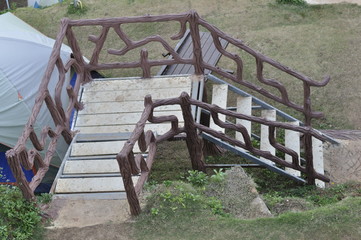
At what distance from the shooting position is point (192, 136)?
6363mm

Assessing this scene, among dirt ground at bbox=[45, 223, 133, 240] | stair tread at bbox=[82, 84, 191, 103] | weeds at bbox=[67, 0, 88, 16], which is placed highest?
weeds at bbox=[67, 0, 88, 16]

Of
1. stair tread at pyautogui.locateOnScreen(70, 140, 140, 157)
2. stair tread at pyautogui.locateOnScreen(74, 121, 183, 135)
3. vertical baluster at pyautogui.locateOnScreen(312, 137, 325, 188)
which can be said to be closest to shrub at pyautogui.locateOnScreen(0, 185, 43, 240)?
stair tread at pyautogui.locateOnScreen(70, 140, 140, 157)

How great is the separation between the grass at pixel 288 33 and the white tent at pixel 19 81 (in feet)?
6.75

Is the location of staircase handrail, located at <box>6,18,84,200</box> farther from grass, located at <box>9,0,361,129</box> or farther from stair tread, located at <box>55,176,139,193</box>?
grass, located at <box>9,0,361,129</box>

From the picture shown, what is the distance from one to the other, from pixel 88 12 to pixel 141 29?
1555 millimetres

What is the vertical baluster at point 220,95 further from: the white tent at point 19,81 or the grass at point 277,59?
the white tent at point 19,81

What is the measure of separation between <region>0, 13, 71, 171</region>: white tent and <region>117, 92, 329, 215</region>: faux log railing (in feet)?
7.50

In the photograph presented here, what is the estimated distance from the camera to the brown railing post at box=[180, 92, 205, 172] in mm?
5866

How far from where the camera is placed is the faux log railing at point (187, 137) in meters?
4.83

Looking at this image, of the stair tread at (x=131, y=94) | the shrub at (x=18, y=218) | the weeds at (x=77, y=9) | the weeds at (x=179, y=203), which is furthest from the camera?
the weeds at (x=77, y=9)

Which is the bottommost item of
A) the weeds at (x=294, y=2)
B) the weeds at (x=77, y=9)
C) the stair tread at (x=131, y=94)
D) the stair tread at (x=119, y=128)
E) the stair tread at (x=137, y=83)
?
the stair tread at (x=119, y=128)

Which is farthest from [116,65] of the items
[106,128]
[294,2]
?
[294,2]

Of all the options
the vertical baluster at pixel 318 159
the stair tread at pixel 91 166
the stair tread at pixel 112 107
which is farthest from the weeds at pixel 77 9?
the vertical baluster at pixel 318 159

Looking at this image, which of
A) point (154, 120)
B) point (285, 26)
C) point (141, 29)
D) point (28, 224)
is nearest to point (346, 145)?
point (154, 120)
